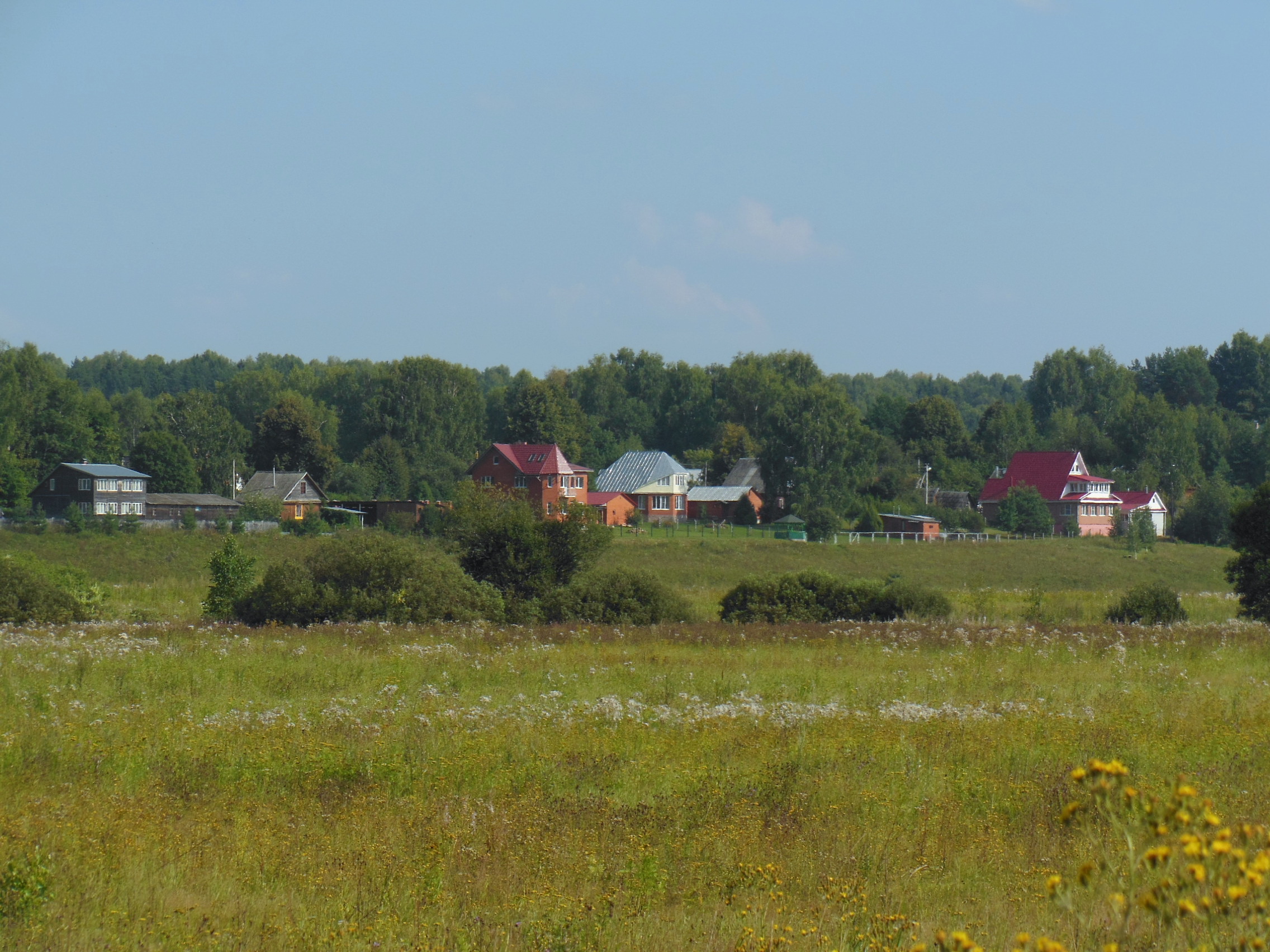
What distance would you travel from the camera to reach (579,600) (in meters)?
29.1

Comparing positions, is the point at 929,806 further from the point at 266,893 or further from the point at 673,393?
the point at 673,393

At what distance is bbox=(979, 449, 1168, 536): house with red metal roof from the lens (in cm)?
10112

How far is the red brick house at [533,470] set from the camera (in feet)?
325

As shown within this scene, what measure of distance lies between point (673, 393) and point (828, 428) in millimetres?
46700

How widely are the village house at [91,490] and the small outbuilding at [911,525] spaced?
193ft

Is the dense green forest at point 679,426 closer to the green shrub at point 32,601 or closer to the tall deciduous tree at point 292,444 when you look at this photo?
the tall deciduous tree at point 292,444

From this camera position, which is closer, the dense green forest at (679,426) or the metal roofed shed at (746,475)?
the dense green forest at (679,426)

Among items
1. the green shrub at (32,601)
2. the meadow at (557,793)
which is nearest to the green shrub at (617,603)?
the meadow at (557,793)

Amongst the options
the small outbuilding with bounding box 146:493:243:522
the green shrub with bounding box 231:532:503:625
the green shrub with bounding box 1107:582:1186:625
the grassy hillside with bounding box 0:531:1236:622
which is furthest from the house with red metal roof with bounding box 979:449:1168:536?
the green shrub with bounding box 231:532:503:625

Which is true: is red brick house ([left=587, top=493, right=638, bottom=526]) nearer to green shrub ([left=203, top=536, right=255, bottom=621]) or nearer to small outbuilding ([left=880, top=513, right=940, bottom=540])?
small outbuilding ([left=880, top=513, right=940, bottom=540])

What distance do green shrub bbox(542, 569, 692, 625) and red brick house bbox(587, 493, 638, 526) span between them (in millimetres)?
68396

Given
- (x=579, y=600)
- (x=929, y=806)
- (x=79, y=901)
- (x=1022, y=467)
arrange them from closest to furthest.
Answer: (x=79, y=901) < (x=929, y=806) < (x=579, y=600) < (x=1022, y=467)

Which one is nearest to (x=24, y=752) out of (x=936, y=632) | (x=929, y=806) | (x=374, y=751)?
(x=374, y=751)

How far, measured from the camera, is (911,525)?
89.9 metres
